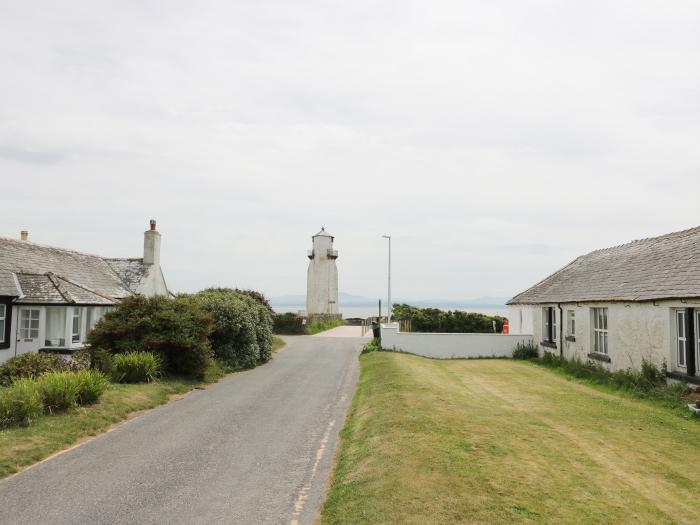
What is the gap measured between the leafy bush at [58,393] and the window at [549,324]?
19.7 m

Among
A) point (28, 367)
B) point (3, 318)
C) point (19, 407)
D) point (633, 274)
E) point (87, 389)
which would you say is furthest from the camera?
point (3, 318)

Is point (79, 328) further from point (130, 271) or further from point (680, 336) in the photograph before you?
point (680, 336)

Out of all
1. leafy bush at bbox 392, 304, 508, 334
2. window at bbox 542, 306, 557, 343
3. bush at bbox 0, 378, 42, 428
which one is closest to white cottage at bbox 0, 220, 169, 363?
bush at bbox 0, 378, 42, 428

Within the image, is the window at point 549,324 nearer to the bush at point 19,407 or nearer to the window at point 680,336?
the window at point 680,336

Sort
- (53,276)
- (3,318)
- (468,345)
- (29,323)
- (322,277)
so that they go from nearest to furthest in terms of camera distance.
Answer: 1. (3,318)
2. (29,323)
3. (53,276)
4. (468,345)
5. (322,277)

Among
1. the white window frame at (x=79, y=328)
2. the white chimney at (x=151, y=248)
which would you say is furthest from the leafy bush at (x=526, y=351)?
the white chimney at (x=151, y=248)

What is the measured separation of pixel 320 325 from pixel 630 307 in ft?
125

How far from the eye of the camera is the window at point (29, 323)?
22.9 meters

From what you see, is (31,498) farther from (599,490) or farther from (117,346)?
(117,346)

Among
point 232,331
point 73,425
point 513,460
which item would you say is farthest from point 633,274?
point 73,425

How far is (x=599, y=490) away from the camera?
8.12 metres

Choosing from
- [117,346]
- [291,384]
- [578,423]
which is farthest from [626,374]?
[117,346]

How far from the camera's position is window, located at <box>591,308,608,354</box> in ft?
65.0

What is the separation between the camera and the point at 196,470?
9609 mm
